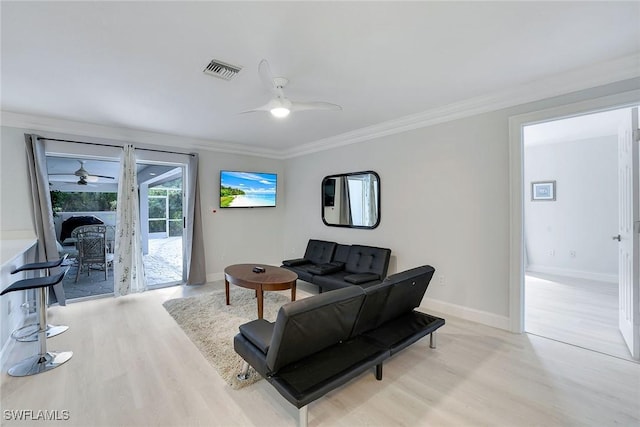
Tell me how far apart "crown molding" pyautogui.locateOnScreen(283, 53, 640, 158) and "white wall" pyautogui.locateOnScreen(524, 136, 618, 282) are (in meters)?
2.48

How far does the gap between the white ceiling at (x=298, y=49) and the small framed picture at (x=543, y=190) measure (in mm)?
3812

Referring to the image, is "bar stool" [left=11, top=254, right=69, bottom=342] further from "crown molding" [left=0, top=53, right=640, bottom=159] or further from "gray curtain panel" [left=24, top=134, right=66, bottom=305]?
"crown molding" [left=0, top=53, right=640, bottom=159]

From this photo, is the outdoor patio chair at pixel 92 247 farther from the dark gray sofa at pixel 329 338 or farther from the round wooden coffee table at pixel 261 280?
the dark gray sofa at pixel 329 338

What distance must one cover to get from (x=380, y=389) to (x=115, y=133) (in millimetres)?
4906

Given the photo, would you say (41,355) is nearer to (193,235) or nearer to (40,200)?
(40,200)

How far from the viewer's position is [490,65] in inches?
93.7

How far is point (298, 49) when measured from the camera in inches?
82.4

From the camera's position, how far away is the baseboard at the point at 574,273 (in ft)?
15.8

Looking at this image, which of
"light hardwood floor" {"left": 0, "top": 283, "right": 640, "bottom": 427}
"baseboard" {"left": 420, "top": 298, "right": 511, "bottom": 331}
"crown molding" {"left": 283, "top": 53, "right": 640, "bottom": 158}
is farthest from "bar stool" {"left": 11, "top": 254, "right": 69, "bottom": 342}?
"baseboard" {"left": 420, "top": 298, "right": 511, "bottom": 331}

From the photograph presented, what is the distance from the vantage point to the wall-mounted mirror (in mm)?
4320

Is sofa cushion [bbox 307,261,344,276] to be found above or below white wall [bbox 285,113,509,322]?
below

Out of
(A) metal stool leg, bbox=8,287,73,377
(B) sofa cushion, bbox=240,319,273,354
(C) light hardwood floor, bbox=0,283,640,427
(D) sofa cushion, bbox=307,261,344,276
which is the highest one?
(D) sofa cushion, bbox=307,261,344,276

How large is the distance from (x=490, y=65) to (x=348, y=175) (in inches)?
104

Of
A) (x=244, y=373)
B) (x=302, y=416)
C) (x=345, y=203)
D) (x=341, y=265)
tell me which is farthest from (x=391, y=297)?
(x=345, y=203)
